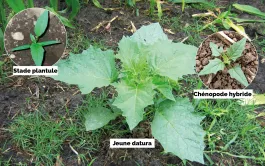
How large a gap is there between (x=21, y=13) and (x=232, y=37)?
4.36 ft

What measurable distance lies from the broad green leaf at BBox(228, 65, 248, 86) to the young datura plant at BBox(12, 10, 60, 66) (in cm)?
106

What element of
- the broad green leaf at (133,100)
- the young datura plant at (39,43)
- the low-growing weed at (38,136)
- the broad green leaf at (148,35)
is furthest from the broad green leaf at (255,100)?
the young datura plant at (39,43)

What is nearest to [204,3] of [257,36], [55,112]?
[257,36]

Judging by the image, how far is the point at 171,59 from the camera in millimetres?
1900

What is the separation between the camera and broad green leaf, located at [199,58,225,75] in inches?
86.8

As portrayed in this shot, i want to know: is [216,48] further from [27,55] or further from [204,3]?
[27,55]

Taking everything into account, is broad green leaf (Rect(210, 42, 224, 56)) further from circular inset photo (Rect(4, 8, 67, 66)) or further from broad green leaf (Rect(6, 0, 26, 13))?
broad green leaf (Rect(6, 0, 26, 13))

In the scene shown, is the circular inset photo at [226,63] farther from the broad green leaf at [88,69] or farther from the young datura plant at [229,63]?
the broad green leaf at [88,69]

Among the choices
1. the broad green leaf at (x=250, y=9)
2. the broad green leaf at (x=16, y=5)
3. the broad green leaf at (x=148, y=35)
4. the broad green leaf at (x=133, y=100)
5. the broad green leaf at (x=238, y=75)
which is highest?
the broad green leaf at (x=16, y=5)

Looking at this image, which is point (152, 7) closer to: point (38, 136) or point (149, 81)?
point (149, 81)

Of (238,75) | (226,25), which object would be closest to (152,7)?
(226,25)

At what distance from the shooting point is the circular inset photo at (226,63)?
2.22 m

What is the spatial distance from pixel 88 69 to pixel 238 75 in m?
0.90

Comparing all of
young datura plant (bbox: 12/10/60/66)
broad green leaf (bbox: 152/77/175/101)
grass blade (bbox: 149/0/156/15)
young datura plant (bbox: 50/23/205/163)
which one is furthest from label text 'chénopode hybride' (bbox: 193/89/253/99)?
young datura plant (bbox: 12/10/60/66)
